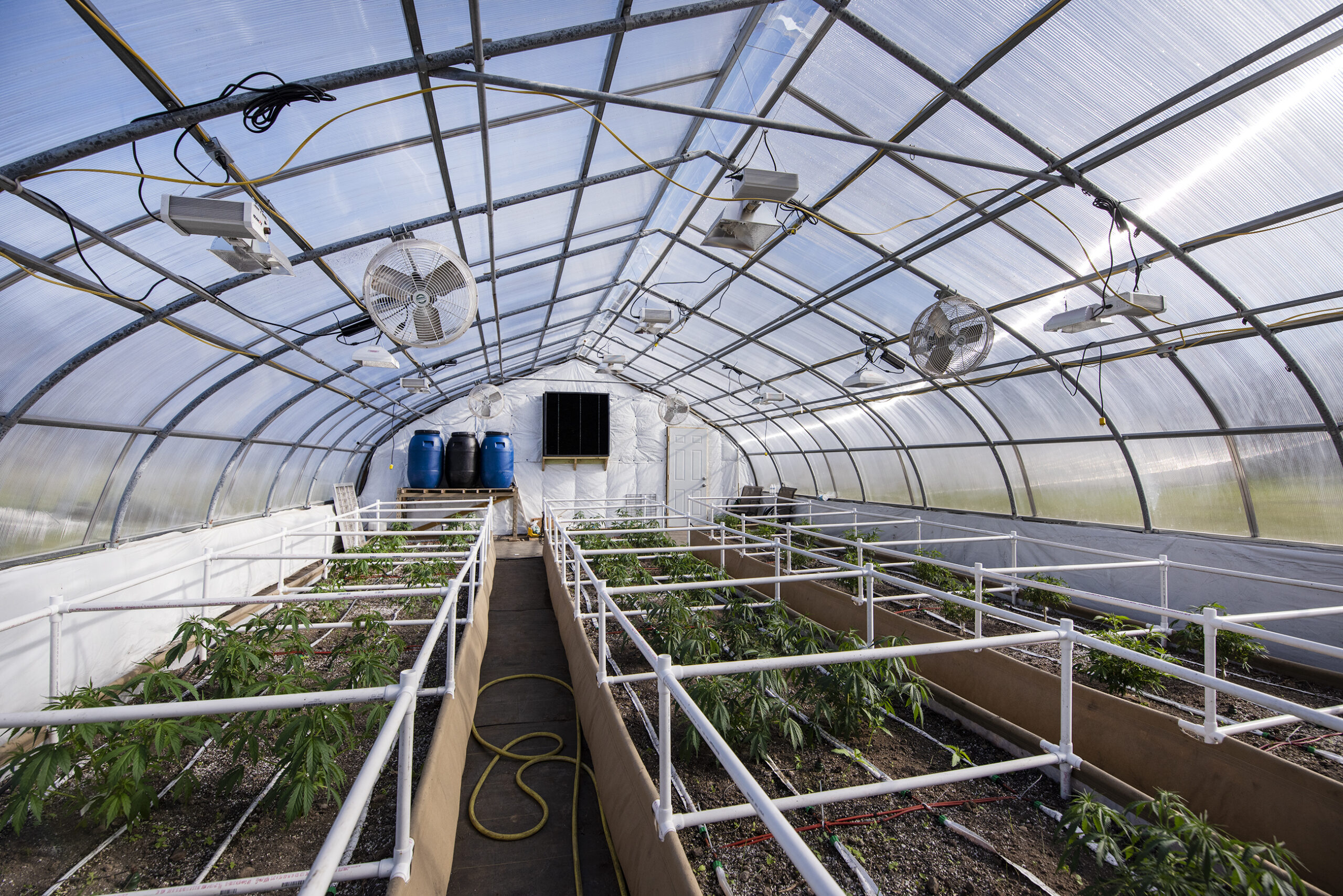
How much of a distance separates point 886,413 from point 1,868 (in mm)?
12375

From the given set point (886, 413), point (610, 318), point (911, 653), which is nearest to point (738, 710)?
point (911, 653)

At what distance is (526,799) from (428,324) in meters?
3.27

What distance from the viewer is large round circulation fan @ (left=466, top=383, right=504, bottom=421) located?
11242 millimetres

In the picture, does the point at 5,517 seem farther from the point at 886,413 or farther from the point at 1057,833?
the point at 886,413

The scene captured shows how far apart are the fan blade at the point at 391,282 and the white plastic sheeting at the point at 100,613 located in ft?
6.93

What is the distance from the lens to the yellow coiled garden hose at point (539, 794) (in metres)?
3.07

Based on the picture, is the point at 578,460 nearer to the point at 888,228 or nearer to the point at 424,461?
the point at 424,461

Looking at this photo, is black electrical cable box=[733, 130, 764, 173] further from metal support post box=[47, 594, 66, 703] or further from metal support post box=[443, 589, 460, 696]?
metal support post box=[47, 594, 66, 703]

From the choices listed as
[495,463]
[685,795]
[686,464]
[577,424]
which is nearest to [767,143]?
[685,795]

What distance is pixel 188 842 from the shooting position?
256cm

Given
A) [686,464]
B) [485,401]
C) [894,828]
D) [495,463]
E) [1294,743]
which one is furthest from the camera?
[686,464]

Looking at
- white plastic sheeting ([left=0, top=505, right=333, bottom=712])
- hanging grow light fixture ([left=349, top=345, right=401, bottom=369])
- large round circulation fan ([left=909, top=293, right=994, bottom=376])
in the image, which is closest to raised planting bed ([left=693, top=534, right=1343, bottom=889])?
large round circulation fan ([left=909, top=293, right=994, bottom=376])

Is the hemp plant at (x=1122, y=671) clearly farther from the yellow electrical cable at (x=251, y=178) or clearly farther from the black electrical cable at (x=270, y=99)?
the black electrical cable at (x=270, y=99)

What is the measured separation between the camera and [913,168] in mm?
5664
